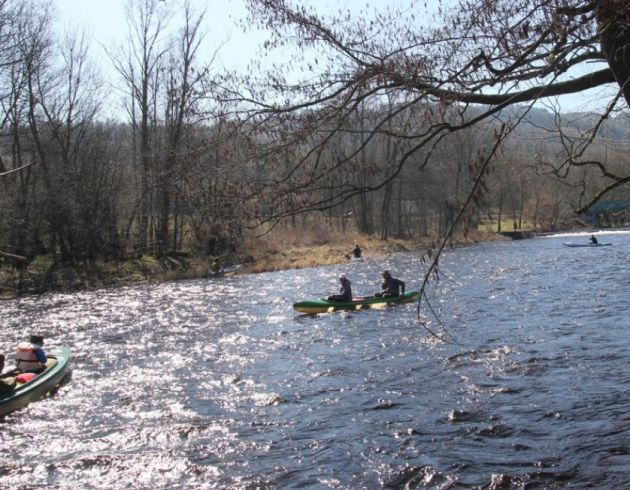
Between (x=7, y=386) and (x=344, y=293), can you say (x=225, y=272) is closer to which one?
(x=344, y=293)

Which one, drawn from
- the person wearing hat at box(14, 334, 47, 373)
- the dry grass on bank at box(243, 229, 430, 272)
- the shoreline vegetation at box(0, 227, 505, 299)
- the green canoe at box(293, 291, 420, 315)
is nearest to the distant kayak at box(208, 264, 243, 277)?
the shoreline vegetation at box(0, 227, 505, 299)

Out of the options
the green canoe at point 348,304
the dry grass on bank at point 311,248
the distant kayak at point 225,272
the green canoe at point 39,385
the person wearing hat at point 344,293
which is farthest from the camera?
the dry grass on bank at point 311,248

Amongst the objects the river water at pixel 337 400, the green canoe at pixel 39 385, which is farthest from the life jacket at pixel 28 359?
the river water at pixel 337 400

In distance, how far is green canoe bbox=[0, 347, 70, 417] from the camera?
9.98 metres

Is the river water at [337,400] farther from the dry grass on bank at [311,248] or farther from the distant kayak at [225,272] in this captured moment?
the dry grass on bank at [311,248]

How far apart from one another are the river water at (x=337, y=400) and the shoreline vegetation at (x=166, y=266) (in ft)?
21.0

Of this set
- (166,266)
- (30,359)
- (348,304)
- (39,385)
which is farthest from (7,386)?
(166,266)

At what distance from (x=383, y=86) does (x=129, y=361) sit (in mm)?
10776

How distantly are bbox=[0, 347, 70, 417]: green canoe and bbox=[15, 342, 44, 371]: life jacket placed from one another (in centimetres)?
20

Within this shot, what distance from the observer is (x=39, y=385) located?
10773 mm

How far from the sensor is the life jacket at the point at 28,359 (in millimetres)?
11508

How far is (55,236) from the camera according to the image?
31.0 meters

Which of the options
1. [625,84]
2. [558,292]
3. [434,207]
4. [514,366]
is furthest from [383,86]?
[434,207]

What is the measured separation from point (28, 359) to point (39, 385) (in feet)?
3.56
